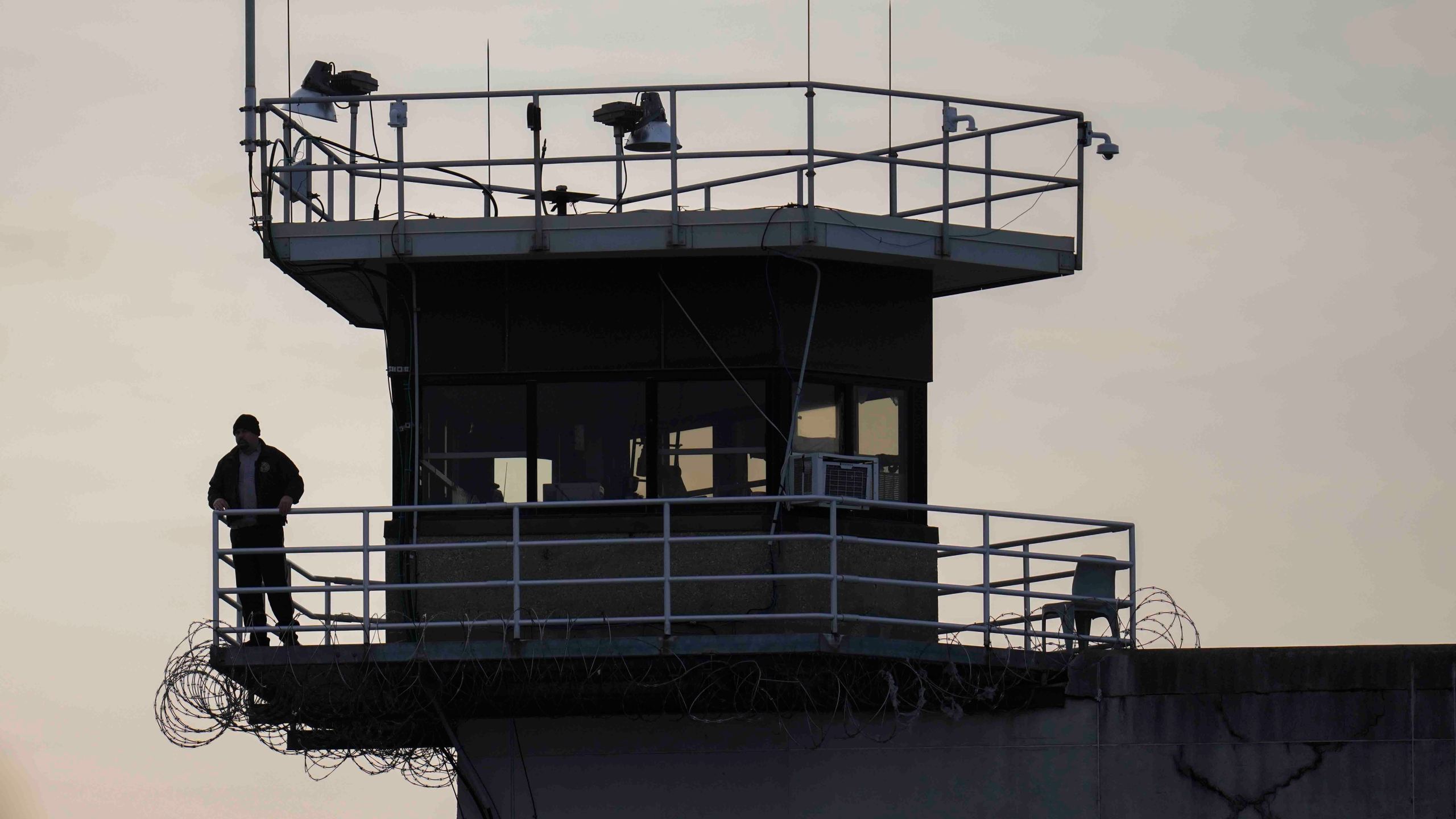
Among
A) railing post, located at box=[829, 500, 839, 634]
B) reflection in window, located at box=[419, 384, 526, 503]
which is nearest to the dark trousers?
reflection in window, located at box=[419, 384, 526, 503]

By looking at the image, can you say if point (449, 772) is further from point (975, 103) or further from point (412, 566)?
point (975, 103)

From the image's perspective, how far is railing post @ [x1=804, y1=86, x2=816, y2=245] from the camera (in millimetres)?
16812

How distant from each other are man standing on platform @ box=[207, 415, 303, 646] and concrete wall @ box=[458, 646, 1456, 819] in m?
2.64

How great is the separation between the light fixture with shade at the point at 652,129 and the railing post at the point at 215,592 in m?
4.37

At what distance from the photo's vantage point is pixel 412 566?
1739 centimetres

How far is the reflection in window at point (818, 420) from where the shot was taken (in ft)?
57.0

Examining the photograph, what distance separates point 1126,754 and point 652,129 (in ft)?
19.5

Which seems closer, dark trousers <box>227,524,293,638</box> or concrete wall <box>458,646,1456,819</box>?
dark trousers <box>227,524,293,638</box>

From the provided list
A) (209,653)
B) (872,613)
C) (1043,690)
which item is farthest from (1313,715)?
(209,653)

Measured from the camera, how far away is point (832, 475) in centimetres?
1711

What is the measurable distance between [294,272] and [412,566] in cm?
Answer: 251

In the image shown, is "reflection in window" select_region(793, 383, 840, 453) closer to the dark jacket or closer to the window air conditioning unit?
the window air conditioning unit

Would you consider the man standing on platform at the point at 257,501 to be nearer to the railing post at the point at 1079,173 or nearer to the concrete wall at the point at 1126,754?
the concrete wall at the point at 1126,754

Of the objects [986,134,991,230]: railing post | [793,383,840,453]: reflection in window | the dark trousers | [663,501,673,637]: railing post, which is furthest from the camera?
[986,134,991,230]: railing post
